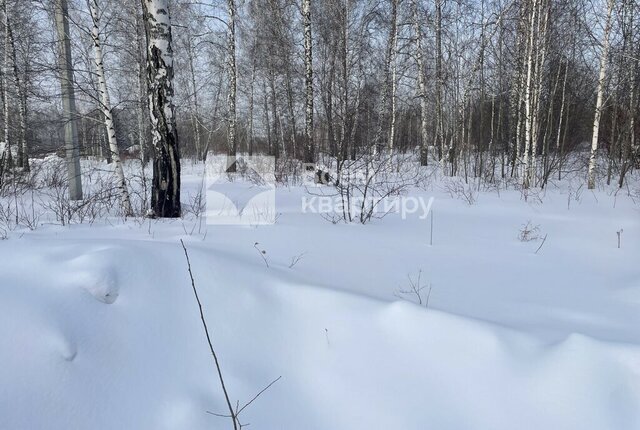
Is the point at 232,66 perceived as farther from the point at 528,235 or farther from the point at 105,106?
the point at 528,235

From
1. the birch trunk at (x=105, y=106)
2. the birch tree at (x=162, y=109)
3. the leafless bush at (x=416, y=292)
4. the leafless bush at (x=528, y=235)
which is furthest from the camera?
the birch trunk at (x=105, y=106)

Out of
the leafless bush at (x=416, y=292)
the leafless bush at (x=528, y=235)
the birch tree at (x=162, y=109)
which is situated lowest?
the leafless bush at (x=416, y=292)

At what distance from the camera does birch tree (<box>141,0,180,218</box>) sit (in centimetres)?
452

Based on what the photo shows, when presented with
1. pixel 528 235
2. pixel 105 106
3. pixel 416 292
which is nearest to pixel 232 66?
pixel 105 106

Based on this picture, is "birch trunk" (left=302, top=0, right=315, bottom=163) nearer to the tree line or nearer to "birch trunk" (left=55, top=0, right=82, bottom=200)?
the tree line

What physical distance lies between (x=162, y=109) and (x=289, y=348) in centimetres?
391

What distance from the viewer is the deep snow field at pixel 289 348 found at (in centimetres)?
139

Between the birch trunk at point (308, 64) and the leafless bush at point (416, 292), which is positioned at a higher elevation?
the birch trunk at point (308, 64)

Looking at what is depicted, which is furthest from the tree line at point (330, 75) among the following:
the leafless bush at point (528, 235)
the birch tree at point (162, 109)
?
the leafless bush at point (528, 235)

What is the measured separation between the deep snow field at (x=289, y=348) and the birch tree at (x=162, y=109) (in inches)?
104

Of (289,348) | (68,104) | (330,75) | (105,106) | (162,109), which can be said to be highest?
(330,75)

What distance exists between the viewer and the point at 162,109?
468 centimetres

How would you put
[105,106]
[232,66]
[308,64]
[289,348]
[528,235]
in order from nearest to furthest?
1. [289,348]
2. [528,235]
3. [105,106]
4. [308,64]
5. [232,66]

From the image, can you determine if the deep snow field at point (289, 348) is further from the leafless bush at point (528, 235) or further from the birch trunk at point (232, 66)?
the birch trunk at point (232, 66)
